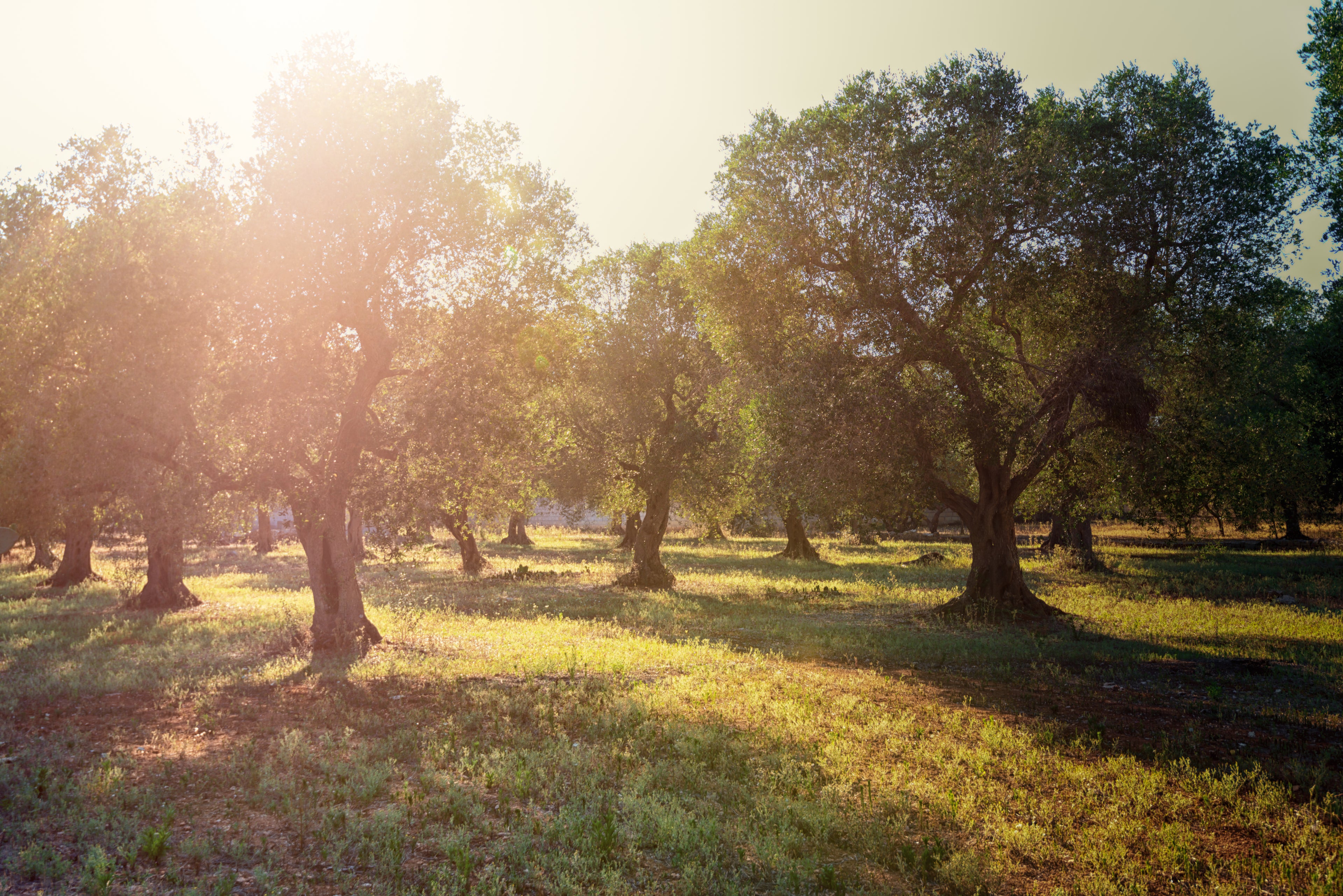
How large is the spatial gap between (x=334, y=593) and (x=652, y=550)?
18.0 meters

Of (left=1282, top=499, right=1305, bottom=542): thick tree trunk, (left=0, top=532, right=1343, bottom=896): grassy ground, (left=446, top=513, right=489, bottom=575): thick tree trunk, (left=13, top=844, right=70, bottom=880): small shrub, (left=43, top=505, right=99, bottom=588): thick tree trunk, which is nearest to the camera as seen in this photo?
(left=13, top=844, right=70, bottom=880): small shrub

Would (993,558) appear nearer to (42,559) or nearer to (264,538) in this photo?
(42,559)

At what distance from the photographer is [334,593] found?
66.3 ft

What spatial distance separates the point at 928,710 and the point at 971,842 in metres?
5.79

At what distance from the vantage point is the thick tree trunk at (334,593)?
19.7 m

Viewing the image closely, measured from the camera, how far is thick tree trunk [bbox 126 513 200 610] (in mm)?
28422

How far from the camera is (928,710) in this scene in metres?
13.6

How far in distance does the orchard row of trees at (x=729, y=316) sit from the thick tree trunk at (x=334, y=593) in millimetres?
103

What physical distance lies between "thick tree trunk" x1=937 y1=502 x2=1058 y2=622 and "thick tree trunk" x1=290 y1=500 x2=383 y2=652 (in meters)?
17.7

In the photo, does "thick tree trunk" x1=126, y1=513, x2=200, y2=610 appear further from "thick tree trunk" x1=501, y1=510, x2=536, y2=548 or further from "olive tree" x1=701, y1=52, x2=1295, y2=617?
"thick tree trunk" x1=501, y1=510, x2=536, y2=548

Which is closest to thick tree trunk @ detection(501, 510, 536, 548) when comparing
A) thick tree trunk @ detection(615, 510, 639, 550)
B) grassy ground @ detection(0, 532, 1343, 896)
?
thick tree trunk @ detection(615, 510, 639, 550)

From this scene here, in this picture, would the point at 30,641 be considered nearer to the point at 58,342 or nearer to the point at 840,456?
the point at 58,342

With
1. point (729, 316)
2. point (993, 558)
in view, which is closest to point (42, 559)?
point (729, 316)

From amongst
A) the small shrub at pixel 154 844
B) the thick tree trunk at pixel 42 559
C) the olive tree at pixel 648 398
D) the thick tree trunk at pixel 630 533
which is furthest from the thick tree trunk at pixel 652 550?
the thick tree trunk at pixel 42 559
